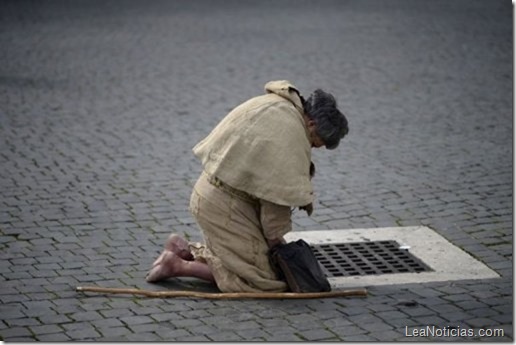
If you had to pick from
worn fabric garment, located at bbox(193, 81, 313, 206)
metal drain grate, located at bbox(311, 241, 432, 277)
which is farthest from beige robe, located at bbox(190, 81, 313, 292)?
metal drain grate, located at bbox(311, 241, 432, 277)

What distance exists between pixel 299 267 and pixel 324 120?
80 centimetres

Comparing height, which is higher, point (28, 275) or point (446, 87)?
point (446, 87)

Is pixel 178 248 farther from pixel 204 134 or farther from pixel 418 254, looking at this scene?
pixel 204 134

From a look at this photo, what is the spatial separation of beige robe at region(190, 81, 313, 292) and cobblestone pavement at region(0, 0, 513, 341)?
249 mm

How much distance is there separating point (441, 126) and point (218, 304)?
5.12 meters

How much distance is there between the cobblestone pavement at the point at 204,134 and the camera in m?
5.50

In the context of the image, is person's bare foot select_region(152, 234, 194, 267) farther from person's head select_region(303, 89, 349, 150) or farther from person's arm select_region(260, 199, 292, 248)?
person's head select_region(303, 89, 349, 150)

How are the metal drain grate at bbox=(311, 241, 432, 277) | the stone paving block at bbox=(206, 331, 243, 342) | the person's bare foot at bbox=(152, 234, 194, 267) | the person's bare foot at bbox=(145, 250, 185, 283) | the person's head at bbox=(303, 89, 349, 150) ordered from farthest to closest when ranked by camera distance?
the metal drain grate at bbox=(311, 241, 432, 277) < the person's bare foot at bbox=(152, 234, 194, 267) < the person's bare foot at bbox=(145, 250, 185, 283) < the person's head at bbox=(303, 89, 349, 150) < the stone paving block at bbox=(206, 331, 243, 342)

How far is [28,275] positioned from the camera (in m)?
6.11

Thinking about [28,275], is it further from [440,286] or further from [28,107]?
[28,107]

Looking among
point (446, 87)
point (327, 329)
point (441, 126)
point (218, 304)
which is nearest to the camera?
point (327, 329)

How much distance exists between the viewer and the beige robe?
220 inches

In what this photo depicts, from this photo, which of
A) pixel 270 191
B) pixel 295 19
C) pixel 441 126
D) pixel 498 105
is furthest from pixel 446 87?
pixel 270 191

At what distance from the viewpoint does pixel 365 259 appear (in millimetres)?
6594
